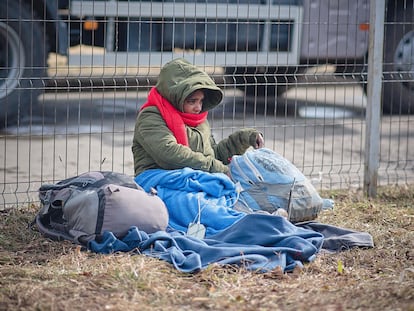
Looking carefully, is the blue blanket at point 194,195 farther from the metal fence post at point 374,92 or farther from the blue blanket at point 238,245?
the metal fence post at point 374,92

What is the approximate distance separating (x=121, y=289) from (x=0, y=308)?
0.58m

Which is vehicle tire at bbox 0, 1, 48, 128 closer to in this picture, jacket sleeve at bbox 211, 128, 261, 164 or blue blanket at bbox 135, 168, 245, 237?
jacket sleeve at bbox 211, 128, 261, 164

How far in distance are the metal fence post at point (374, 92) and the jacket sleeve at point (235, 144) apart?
119 cm

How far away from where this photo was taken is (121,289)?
3926 mm

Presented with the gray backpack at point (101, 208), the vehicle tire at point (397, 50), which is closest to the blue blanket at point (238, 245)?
the gray backpack at point (101, 208)

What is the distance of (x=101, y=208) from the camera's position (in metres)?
4.58

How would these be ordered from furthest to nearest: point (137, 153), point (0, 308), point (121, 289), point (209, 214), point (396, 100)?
point (396, 100), point (137, 153), point (209, 214), point (121, 289), point (0, 308)

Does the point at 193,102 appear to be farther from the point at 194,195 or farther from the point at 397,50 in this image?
the point at 397,50

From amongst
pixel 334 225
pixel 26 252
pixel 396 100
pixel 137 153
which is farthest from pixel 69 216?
pixel 396 100

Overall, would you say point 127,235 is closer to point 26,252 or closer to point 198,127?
point 26,252

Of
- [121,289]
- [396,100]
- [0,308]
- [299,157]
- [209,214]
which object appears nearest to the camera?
[0,308]

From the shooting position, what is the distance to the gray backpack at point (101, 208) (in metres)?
4.60

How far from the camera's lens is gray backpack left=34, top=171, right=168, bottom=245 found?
4598 mm

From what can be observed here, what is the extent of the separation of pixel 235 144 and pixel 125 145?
2850mm
